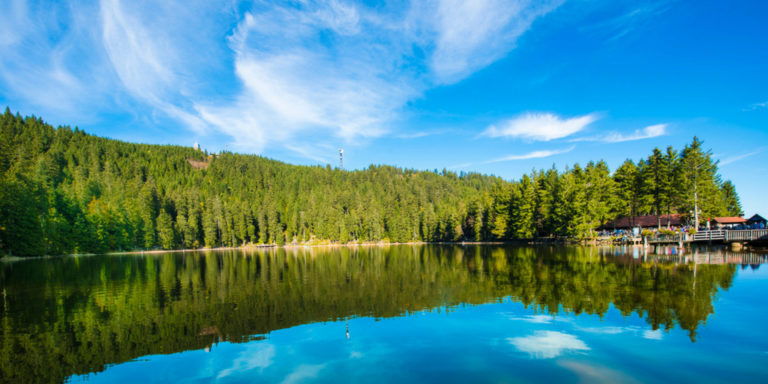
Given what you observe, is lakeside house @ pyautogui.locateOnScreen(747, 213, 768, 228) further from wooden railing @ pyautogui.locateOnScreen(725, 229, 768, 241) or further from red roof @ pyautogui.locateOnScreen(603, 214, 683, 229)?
wooden railing @ pyautogui.locateOnScreen(725, 229, 768, 241)

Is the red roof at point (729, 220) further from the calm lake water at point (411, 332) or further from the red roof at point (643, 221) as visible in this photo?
the calm lake water at point (411, 332)

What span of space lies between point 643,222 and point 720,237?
2935cm

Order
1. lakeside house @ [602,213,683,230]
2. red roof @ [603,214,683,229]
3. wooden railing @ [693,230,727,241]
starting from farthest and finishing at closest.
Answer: red roof @ [603,214,683,229]
lakeside house @ [602,213,683,230]
wooden railing @ [693,230,727,241]

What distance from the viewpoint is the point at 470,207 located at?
394 ft

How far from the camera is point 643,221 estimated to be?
271 ft

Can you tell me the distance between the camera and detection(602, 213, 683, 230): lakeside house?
3091 inches

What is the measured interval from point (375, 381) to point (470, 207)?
4409 inches

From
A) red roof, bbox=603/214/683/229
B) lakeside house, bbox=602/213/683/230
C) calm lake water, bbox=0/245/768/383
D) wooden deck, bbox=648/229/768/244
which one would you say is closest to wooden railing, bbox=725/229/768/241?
wooden deck, bbox=648/229/768/244

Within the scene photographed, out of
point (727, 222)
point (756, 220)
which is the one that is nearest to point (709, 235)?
point (756, 220)

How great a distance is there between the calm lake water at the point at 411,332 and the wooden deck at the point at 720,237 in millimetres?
28645

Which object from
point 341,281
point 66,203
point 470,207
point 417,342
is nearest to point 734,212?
point 470,207

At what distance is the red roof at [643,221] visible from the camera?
258ft

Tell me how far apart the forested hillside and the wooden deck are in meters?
12.3

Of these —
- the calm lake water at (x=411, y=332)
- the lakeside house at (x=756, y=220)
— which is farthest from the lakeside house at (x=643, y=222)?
the calm lake water at (x=411, y=332)
